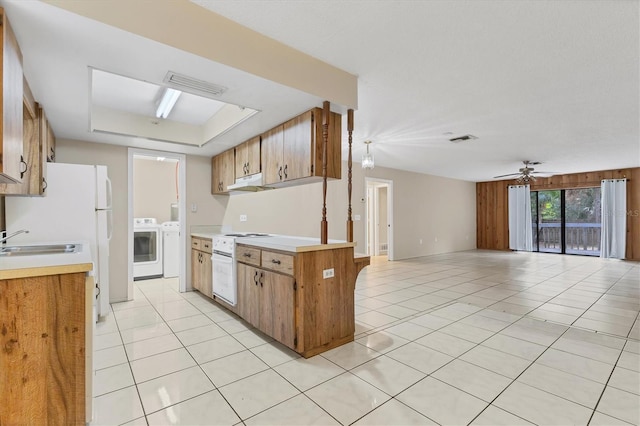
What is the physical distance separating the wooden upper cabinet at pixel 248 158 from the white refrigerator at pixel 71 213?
4.66 ft

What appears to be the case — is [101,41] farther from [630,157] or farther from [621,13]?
[630,157]

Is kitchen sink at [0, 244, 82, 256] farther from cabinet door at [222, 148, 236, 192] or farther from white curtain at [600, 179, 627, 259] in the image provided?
white curtain at [600, 179, 627, 259]

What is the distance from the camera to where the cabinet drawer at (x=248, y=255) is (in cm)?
275

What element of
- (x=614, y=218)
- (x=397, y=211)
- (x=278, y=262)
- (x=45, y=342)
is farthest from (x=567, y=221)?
(x=45, y=342)

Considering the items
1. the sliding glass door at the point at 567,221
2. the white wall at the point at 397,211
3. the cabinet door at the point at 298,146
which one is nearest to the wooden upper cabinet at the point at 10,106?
the cabinet door at the point at 298,146

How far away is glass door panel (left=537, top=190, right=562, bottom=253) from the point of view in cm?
871

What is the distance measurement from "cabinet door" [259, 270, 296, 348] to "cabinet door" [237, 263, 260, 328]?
92mm

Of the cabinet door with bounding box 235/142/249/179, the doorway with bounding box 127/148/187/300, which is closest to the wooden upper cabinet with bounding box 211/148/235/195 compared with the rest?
the cabinet door with bounding box 235/142/249/179

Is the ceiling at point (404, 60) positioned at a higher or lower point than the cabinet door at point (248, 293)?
higher

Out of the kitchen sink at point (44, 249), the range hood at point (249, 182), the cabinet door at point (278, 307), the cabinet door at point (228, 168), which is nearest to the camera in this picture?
the kitchen sink at point (44, 249)

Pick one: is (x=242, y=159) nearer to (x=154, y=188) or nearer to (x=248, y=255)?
(x=248, y=255)

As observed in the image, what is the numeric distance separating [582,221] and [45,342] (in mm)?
11030

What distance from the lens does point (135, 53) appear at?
1.84 meters

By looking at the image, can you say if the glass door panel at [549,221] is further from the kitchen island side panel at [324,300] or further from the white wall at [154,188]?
the white wall at [154,188]
